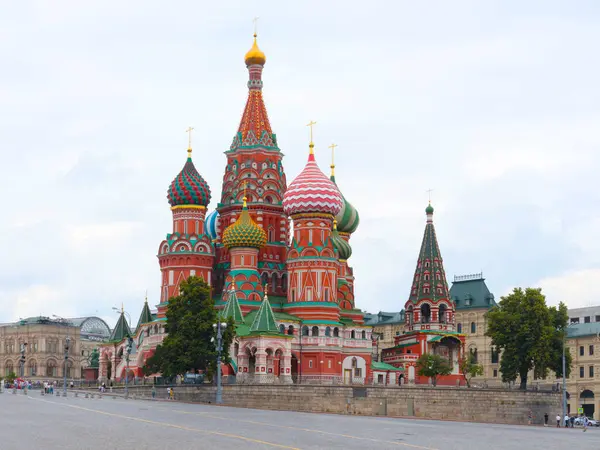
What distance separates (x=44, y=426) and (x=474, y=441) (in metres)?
14.3

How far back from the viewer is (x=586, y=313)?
115 metres

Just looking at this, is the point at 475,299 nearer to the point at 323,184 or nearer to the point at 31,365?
the point at 323,184

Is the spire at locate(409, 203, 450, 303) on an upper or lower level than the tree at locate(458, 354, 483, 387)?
upper

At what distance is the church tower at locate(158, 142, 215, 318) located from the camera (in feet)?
280

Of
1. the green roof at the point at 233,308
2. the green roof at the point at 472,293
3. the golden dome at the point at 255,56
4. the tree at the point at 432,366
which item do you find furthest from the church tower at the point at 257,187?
the green roof at the point at 472,293

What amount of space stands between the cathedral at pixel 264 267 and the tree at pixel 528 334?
15.2m

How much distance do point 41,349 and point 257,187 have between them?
62907 mm

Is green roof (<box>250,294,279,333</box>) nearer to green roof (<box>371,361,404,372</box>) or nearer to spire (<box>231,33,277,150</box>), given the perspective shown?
green roof (<box>371,361,404,372</box>)

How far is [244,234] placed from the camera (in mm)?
83875

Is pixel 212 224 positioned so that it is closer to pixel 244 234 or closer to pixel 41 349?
pixel 244 234

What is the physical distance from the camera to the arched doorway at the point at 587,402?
99875mm

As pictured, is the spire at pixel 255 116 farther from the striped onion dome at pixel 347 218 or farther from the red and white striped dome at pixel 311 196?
the striped onion dome at pixel 347 218

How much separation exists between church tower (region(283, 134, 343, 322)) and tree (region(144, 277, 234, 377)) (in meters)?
16.2

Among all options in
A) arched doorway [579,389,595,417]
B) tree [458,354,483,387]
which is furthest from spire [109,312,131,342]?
arched doorway [579,389,595,417]
